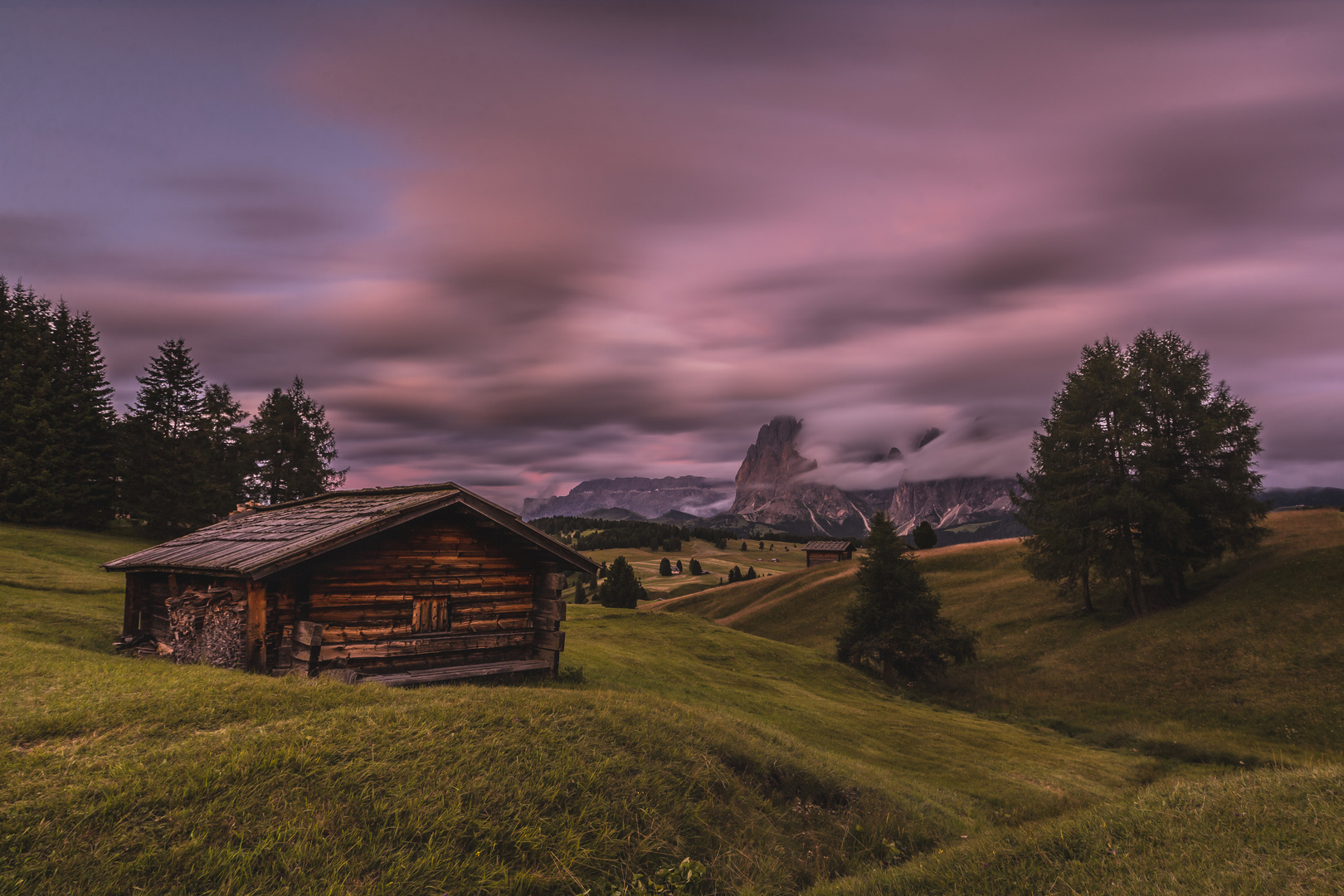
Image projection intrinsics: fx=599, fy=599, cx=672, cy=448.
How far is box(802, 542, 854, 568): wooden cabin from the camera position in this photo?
286 feet

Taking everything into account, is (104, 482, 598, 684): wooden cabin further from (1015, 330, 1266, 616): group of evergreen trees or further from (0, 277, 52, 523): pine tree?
(0, 277, 52, 523): pine tree

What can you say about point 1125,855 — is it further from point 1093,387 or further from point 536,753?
point 1093,387

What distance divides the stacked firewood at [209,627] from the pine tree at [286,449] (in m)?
46.9

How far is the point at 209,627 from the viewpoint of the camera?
15.1 metres

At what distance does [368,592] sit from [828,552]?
79.8 m

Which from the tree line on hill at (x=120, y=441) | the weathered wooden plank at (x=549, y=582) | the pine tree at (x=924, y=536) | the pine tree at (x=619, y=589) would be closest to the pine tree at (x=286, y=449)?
the tree line on hill at (x=120, y=441)

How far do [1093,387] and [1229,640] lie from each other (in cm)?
1589

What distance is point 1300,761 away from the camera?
19594 mm

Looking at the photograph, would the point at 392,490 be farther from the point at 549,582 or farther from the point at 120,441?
the point at 120,441

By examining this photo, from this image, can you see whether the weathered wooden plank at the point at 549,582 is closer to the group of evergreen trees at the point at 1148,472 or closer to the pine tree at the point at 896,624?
the pine tree at the point at 896,624

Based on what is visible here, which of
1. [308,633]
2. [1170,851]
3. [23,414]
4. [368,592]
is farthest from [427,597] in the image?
[23,414]


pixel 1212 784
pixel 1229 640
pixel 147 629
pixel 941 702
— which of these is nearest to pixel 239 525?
pixel 147 629

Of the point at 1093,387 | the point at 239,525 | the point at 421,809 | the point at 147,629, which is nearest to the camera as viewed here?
the point at 421,809

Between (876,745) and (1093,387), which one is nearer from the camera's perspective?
(876,745)
